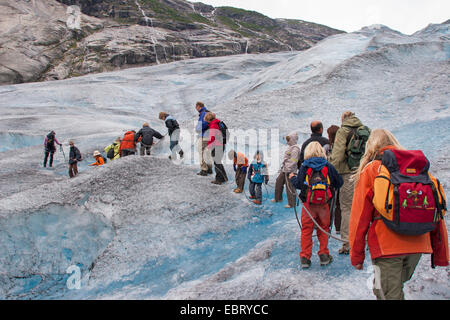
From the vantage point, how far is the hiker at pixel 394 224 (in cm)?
245

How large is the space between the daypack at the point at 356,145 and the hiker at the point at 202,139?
4.20 meters

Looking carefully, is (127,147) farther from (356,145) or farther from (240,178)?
(356,145)

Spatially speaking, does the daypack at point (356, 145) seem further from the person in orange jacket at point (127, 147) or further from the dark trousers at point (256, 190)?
the person in orange jacket at point (127, 147)

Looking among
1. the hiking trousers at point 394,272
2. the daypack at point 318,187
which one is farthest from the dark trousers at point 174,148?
the hiking trousers at point 394,272

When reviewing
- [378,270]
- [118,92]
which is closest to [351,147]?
[378,270]

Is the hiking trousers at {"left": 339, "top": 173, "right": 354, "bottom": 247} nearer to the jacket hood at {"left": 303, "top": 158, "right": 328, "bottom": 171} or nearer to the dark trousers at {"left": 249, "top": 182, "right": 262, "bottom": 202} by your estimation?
the jacket hood at {"left": 303, "top": 158, "right": 328, "bottom": 171}

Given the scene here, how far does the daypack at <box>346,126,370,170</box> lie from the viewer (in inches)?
181

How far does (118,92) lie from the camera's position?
26984 mm

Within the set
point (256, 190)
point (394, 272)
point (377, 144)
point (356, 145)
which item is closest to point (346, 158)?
point (356, 145)

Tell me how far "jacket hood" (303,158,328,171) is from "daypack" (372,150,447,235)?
1608mm

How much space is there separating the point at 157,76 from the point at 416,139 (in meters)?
30.5

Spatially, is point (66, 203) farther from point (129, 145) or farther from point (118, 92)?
point (118, 92)

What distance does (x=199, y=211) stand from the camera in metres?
6.89

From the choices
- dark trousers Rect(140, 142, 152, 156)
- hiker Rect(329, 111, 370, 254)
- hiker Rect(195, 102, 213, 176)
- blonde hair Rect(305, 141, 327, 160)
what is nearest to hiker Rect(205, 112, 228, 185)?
hiker Rect(195, 102, 213, 176)
